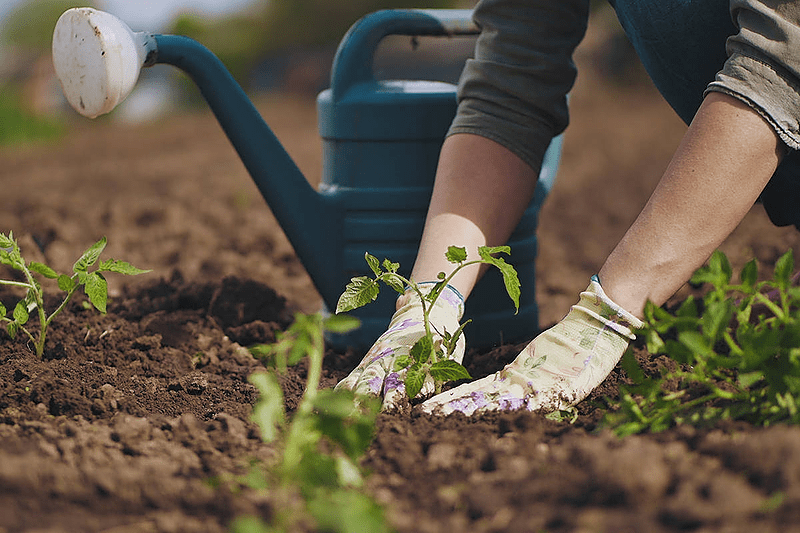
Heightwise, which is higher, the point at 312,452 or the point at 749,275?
the point at 749,275

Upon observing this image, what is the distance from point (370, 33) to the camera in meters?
1.80

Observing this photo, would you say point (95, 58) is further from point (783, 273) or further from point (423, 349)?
point (783, 273)

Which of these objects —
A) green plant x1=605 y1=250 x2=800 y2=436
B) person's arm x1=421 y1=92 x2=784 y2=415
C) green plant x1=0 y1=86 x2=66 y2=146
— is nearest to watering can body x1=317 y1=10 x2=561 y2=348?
person's arm x1=421 y1=92 x2=784 y2=415

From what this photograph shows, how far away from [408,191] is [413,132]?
140mm

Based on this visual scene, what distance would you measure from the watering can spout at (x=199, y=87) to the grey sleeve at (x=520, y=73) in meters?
0.44

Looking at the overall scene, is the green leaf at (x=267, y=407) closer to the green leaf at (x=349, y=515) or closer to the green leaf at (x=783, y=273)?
the green leaf at (x=349, y=515)

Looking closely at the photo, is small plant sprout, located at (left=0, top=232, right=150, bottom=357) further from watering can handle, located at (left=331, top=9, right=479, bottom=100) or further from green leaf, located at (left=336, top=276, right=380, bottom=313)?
watering can handle, located at (left=331, top=9, right=479, bottom=100)

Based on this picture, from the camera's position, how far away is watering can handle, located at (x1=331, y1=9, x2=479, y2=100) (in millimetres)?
1804

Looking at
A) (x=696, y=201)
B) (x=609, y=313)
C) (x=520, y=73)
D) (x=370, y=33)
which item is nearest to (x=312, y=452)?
(x=609, y=313)

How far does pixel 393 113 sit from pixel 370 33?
A: 0.20 m

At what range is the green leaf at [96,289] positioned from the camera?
1.37 meters

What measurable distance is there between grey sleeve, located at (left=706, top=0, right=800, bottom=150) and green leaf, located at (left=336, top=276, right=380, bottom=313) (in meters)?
0.63

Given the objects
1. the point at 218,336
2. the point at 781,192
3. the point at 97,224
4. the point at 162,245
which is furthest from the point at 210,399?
the point at 97,224

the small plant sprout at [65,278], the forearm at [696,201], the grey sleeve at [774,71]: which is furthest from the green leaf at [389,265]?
the grey sleeve at [774,71]
